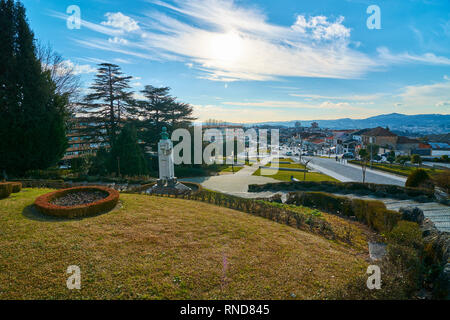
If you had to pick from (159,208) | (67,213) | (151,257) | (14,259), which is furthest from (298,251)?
(67,213)

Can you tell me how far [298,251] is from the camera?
7105 millimetres

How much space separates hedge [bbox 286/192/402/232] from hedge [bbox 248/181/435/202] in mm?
4689

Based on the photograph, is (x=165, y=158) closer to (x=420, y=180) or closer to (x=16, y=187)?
(x=16, y=187)

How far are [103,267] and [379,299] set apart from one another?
237 inches

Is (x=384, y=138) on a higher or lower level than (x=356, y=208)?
higher

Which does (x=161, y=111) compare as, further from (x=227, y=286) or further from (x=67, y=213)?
(x=227, y=286)

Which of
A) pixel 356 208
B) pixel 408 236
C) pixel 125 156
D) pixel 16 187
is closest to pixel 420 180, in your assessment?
pixel 356 208

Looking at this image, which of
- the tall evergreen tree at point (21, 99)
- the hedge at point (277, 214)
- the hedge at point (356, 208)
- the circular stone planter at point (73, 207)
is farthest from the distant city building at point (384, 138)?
the tall evergreen tree at point (21, 99)

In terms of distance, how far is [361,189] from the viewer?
55.5ft

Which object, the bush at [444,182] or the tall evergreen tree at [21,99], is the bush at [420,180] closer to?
the bush at [444,182]

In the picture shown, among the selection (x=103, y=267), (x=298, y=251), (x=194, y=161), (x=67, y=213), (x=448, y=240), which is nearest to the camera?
(x=103, y=267)

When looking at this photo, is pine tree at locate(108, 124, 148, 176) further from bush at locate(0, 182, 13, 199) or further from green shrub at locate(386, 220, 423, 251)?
green shrub at locate(386, 220, 423, 251)

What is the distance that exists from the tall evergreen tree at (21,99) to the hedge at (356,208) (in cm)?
2144

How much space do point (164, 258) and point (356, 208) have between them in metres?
9.89
